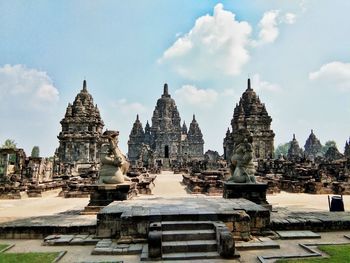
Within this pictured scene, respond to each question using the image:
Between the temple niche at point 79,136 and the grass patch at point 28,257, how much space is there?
38149 mm

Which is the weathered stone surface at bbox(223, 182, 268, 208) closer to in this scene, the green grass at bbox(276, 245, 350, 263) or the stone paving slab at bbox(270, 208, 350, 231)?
the stone paving slab at bbox(270, 208, 350, 231)

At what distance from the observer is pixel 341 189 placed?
15.2m

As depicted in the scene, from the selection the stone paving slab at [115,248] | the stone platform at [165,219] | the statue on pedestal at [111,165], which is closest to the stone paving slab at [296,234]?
the stone platform at [165,219]

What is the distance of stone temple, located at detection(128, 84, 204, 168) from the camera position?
6106 cm

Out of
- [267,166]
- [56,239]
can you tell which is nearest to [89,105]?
[267,166]

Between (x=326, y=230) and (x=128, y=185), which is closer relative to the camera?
(x=326, y=230)

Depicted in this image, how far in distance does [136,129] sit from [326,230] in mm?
61873

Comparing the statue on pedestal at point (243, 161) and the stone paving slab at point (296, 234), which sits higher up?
the statue on pedestal at point (243, 161)

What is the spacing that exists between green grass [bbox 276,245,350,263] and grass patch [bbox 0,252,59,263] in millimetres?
3688

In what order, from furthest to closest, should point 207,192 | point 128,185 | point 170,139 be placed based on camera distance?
point 170,139 < point 207,192 < point 128,185

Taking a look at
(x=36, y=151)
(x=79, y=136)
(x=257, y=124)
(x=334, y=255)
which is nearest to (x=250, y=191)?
(x=334, y=255)

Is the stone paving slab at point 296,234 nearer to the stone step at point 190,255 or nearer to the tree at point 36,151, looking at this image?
the stone step at point 190,255

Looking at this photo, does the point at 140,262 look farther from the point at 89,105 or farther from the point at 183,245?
the point at 89,105

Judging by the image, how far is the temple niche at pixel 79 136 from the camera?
42688 millimetres
